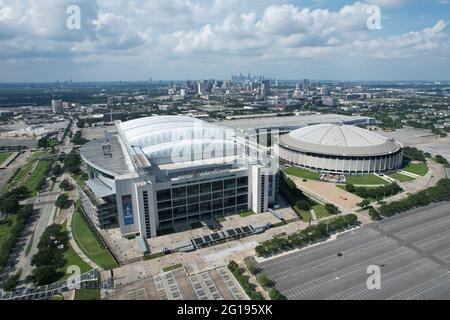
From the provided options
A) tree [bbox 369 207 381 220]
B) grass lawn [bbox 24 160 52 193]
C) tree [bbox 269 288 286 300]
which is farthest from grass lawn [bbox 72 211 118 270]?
tree [bbox 369 207 381 220]

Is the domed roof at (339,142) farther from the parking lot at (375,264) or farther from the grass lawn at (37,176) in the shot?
the grass lawn at (37,176)

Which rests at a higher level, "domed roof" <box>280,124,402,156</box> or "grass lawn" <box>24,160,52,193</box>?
"domed roof" <box>280,124,402,156</box>

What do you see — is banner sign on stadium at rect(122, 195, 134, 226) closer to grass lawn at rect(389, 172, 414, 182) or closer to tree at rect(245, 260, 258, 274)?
tree at rect(245, 260, 258, 274)

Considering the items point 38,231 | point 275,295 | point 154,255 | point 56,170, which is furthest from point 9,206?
point 275,295

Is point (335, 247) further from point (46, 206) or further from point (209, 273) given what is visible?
point (46, 206)

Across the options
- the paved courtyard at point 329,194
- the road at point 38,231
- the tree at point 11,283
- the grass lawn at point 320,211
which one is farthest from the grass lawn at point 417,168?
the tree at point 11,283

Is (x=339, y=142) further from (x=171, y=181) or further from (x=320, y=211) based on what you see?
(x=171, y=181)
